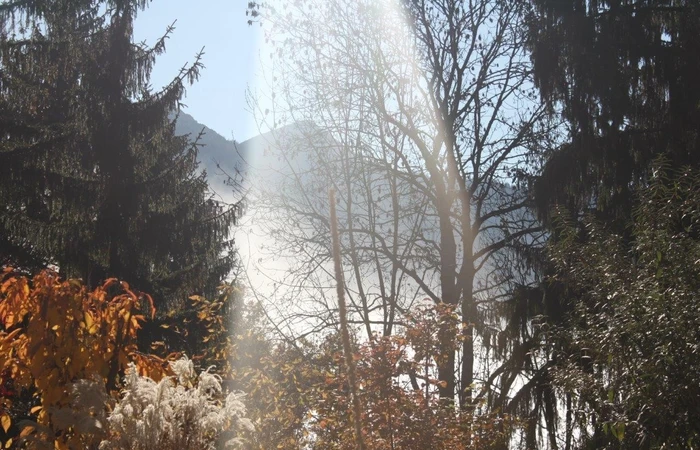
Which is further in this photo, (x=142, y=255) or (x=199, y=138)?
(x=199, y=138)

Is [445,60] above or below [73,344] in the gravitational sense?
above

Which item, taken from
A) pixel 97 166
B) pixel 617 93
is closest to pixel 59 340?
pixel 617 93

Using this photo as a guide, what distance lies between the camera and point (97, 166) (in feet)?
40.0

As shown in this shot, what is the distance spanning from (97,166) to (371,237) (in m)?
4.70

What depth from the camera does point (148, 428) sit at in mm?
3566

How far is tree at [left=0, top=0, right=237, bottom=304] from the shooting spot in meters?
11.2

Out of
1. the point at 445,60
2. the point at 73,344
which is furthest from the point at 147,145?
the point at 73,344

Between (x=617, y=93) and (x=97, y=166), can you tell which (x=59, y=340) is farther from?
(x=97, y=166)

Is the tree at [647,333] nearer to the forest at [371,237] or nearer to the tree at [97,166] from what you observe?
the forest at [371,237]

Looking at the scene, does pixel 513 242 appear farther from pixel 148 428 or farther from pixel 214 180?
pixel 148 428

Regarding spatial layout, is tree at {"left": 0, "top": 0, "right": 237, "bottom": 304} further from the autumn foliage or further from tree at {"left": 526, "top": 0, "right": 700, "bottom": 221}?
the autumn foliage

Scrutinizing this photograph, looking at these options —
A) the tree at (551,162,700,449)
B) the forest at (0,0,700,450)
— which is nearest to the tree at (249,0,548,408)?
the forest at (0,0,700,450)

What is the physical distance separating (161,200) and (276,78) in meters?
2.73

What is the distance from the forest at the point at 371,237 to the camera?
15.6ft
